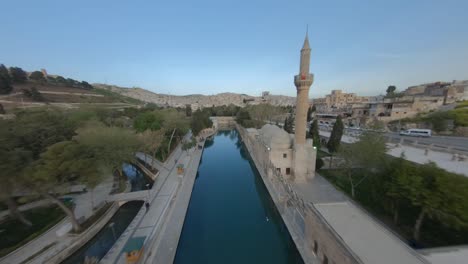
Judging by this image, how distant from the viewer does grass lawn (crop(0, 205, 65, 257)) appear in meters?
8.73

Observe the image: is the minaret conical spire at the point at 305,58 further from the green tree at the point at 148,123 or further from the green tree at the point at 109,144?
the green tree at the point at 148,123

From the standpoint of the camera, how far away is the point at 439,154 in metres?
13.4

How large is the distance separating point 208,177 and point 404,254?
15572 millimetres

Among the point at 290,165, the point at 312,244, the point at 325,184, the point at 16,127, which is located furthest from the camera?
the point at 290,165

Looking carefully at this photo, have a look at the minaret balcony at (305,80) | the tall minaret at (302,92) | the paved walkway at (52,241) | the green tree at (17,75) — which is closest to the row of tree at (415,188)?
the tall minaret at (302,92)

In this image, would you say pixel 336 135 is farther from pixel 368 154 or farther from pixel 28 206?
pixel 28 206

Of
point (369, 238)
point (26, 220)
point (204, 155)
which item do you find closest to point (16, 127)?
point (26, 220)

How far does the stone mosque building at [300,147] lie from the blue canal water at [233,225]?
9.54 ft

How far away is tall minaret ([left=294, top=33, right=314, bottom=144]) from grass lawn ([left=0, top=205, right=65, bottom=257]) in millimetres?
17359

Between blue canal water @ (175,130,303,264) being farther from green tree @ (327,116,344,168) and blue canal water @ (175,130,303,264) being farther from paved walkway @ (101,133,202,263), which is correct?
green tree @ (327,116,344,168)

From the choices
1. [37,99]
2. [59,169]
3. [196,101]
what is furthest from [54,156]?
[196,101]

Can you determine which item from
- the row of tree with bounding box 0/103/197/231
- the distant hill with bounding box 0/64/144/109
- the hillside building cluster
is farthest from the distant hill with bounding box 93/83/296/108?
Result: the row of tree with bounding box 0/103/197/231

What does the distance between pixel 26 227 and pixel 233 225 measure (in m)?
11.6

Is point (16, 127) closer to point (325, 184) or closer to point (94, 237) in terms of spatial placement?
point (94, 237)
